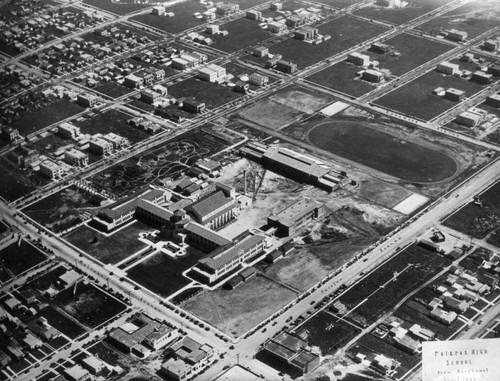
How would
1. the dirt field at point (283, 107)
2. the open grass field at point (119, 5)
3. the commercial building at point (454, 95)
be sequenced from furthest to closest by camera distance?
1. the open grass field at point (119, 5)
2. the commercial building at point (454, 95)
3. the dirt field at point (283, 107)

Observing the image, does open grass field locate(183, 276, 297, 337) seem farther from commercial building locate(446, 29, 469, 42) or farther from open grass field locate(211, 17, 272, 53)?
commercial building locate(446, 29, 469, 42)

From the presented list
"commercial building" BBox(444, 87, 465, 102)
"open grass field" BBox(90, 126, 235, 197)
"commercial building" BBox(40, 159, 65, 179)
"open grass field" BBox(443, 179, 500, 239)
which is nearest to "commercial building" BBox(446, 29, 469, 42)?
"commercial building" BBox(444, 87, 465, 102)

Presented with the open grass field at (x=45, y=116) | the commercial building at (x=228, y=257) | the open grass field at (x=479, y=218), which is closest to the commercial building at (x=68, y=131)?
the open grass field at (x=45, y=116)

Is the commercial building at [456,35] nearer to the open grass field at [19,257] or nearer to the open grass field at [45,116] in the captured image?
the open grass field at [45,116]

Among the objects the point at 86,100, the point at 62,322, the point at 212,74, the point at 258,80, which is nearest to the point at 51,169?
the point at 86,100

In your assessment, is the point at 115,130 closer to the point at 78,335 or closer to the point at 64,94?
the point at 64,94
